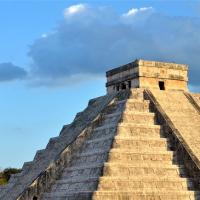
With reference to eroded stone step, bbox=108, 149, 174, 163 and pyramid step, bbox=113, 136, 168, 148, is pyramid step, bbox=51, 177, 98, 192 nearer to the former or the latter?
eroded stone step, bbox=108, 149, 174, 163

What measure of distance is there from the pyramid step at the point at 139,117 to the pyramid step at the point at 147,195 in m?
5.08

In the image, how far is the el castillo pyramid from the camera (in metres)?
29.5

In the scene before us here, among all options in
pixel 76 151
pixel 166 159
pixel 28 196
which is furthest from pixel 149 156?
pixel 28 196

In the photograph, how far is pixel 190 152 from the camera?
31453 millimetres

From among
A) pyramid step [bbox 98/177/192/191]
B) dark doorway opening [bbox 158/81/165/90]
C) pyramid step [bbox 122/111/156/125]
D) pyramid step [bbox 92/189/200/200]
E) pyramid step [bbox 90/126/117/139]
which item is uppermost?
dark doorway opening [bbox 158/81/165/90]

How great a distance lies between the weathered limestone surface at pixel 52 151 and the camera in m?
34.3

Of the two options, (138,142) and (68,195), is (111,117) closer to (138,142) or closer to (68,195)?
(138,142)

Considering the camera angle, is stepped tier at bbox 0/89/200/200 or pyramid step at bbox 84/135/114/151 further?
pyramid step at bbox 84/135/114/151

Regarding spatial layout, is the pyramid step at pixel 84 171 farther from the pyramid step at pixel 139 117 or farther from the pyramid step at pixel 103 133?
the pyramid step at pixel 139 117

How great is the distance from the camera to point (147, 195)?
1141 inches

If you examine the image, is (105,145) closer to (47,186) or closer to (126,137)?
(126,137)

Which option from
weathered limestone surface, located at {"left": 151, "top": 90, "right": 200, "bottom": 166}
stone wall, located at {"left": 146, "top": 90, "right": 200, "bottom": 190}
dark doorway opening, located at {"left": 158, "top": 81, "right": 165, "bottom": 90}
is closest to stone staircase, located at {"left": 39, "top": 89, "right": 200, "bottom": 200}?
stone wall, located at {"left": 146, "top": 90, "right": 200, "bottom": 190}

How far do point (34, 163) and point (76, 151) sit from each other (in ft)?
14.4

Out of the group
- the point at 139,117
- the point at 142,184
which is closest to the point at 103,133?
the point at 139,117
